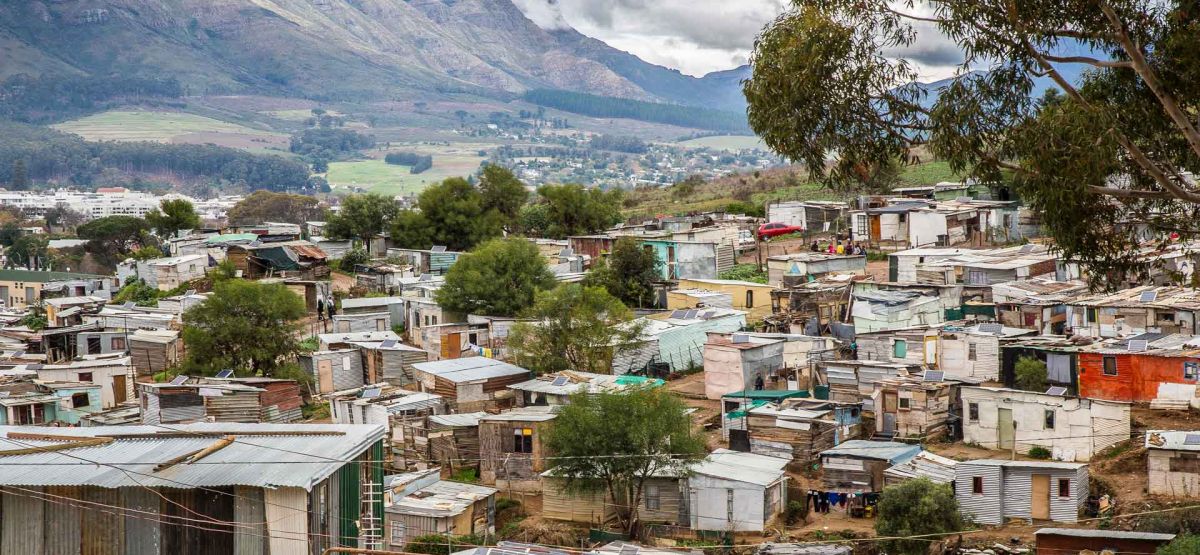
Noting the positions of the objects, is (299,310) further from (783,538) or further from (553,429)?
(783,538)

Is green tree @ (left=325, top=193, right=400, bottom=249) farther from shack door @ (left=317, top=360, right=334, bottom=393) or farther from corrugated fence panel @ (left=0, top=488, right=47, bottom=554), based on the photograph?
corrugated fence panel @ (left=0, top=488, right=47, bottom=554)

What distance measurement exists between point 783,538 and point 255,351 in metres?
17.1

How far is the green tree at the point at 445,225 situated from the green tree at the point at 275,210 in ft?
148

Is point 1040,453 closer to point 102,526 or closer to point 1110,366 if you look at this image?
point 1110,366

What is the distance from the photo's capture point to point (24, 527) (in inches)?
520

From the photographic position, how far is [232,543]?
13008 mm

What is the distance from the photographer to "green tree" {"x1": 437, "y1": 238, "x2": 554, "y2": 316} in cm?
3722

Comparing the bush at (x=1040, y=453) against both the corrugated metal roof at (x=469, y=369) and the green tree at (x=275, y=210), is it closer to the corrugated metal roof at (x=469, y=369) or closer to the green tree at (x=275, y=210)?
the corrugated metal roof at (x=469, y=369)

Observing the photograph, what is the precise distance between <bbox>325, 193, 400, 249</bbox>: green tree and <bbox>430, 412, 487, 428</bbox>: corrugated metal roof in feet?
101

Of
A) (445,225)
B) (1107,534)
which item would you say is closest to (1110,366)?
(1107,534)

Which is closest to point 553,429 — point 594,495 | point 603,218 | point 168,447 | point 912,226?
point 594,495

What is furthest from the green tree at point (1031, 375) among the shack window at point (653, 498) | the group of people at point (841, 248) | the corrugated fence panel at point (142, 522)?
the corrugated fence panel at point (142, 522)

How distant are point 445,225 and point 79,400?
23558 mm

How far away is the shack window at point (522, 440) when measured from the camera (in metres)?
24.5
